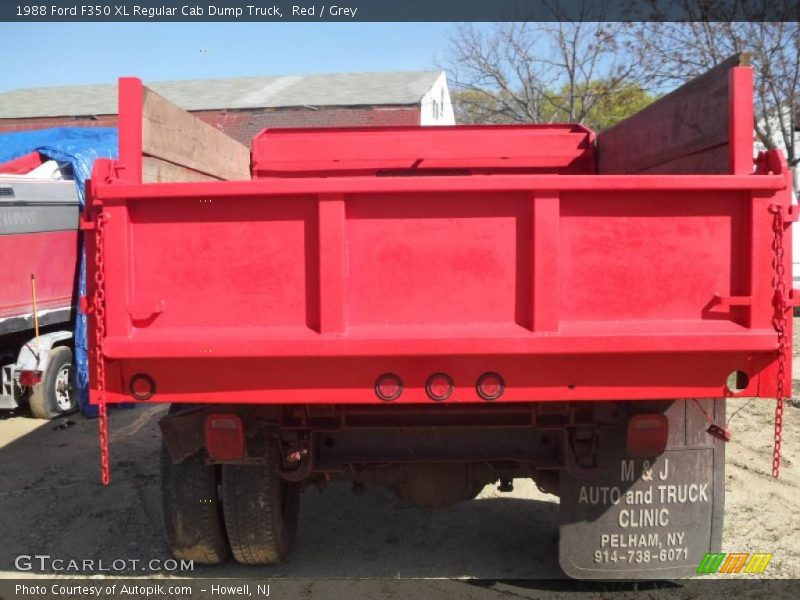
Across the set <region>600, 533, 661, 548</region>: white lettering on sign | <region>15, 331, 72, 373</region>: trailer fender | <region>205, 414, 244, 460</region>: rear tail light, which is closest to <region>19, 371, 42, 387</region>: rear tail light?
<region>15, 331, 72, 373</region>: trailer fender

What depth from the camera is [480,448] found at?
3.43 meters

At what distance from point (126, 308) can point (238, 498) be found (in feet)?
3.95

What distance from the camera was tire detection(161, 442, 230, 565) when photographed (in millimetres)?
3666

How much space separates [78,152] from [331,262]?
6520 mm

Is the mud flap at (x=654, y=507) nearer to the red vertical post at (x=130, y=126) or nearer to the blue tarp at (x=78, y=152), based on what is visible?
the red vertical post at (x=130, y=126)

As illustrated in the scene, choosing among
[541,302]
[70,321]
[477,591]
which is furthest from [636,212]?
[70,321]

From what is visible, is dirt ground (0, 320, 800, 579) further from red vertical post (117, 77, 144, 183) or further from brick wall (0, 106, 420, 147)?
brick wall (0, 106, 420, 147)

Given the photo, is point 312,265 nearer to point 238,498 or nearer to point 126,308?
point 126,308

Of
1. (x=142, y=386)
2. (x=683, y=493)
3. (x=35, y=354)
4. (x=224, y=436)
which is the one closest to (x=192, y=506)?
(x=224, y=436)

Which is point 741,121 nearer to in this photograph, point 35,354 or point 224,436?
point 224,436

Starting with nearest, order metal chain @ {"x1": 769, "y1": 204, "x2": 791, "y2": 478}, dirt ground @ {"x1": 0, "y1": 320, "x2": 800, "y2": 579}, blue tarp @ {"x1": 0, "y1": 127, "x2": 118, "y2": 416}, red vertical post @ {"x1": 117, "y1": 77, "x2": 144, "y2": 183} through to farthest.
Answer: metal chain @ {"x1": 769, "y1": 204, "x2": 791, "y2": 478} → red vertical post @ {"x1": 117, "y1": 77, "x2": 144, "y2": 183} → dirt ground @ {"x1": 0, "y1": 320, "x2": 800, "y2": 579} → blue tarp @ {"x1": 0, "y1": 127, "x2": 118, "y2": 416}

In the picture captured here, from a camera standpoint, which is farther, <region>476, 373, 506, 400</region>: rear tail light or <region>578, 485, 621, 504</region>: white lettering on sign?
<region>578, 485, 621, 504</region>: white lettering on sign

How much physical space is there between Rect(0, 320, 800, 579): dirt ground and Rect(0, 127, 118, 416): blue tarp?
6.33 ft

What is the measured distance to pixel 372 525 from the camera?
469 centimetres
